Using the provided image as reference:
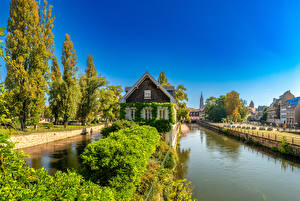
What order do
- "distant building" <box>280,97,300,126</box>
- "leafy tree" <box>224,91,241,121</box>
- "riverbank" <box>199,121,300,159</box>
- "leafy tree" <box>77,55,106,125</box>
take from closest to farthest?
"riverbank" <box>199,121,300,159</box>
"leafy tree" <box>77,55,106,125</box>
"distant building" <box>280,97,300,126</box>
"leafy tree" <box>224,91,241,121</box>

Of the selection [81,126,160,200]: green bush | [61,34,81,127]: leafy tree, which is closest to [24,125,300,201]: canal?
[81,126,160,200]: green bush

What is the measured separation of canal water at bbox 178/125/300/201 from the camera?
1226cm

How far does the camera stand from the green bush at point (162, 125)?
66.5 feet

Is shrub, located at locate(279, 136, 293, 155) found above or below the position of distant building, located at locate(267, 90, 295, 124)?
below

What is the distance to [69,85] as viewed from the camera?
3619 cm

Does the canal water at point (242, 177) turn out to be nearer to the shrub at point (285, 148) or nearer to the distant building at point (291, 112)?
the shrub at point (285, 148)

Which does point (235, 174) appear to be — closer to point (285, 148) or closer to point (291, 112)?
point (285, 148)

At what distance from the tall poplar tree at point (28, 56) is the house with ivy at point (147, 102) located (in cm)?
1423

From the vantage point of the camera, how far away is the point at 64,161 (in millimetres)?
17297

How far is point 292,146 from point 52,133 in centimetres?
3699

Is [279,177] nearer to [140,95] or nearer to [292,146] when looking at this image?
[292,146]

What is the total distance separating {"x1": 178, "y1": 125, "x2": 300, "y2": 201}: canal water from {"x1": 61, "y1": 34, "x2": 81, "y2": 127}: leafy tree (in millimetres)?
26775

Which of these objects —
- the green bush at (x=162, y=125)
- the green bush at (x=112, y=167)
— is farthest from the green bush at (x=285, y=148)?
the green bush at (x=112, y=167)

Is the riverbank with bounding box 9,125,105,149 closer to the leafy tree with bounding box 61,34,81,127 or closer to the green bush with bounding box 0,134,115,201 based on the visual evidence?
the leafy tree with bounding box 61,34,81,127
